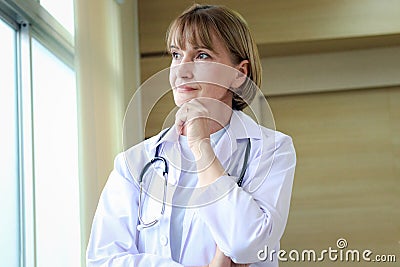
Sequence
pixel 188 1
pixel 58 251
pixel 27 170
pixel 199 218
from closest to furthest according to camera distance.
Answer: pixel 199 218 < pixel 27 170 < pixel 58 251 < pixel 188 1

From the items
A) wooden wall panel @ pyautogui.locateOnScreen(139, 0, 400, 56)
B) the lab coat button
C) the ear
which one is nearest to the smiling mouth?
the ear

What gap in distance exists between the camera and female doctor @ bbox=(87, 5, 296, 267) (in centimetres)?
133

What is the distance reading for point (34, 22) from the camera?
2441mm

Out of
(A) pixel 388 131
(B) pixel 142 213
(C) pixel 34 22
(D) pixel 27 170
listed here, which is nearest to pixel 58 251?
(D) pixel 27 170

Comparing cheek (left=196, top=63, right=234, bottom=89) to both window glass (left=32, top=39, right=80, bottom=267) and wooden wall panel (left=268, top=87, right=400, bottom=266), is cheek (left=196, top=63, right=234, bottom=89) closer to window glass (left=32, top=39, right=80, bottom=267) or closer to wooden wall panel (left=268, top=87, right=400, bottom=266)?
window glass (left=32, top=39, right=80, bottom=267)

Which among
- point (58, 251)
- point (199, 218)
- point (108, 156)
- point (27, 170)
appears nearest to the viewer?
point (199, 218)

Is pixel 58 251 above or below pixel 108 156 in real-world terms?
below

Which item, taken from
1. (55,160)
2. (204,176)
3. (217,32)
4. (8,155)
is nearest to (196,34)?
(217,32)

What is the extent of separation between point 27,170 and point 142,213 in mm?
1035

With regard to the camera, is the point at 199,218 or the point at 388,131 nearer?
the point at 199,218

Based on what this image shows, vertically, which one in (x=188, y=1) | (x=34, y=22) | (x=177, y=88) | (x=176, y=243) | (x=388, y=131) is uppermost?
(x=188, y=1)

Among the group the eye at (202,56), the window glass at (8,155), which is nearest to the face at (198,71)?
the eye at (202,56)

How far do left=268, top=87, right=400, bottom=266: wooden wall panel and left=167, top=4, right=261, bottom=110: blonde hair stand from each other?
6.94 ft

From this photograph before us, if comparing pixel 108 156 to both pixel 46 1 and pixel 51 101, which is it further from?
pixel 46 1
